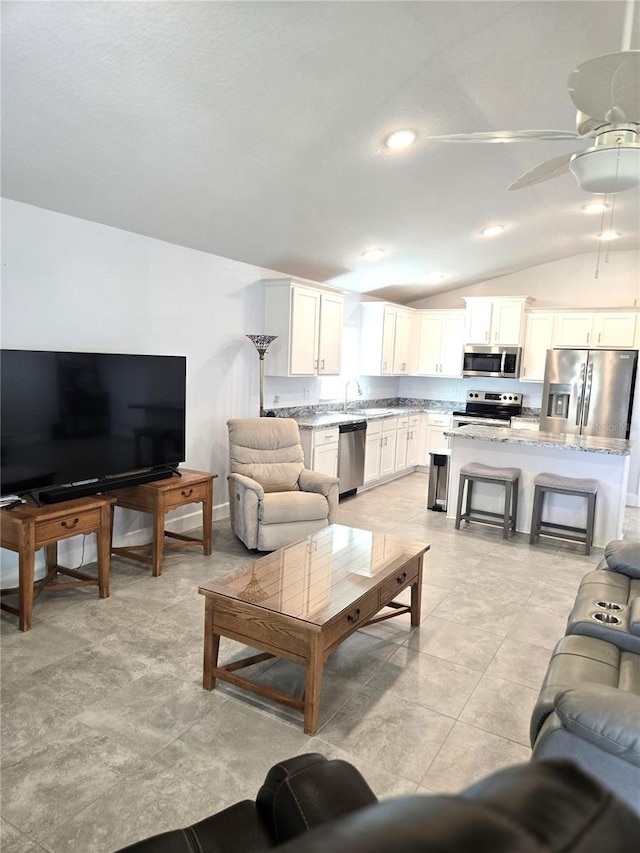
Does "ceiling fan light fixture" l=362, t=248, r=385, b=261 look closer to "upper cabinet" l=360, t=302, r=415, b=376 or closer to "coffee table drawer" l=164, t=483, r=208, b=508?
"upper cabinet" l=360, t=302, r=415, b=376

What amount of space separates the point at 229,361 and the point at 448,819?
195 inches

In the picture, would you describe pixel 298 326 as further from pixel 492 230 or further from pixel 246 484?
pixel 492 230

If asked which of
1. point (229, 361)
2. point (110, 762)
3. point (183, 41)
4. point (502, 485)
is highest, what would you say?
point (183, 41)

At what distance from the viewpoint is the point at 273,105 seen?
302cm

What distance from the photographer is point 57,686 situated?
2.58 metres

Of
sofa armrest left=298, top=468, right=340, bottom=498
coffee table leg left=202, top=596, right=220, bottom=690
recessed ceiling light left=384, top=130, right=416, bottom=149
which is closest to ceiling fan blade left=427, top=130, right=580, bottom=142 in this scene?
recessed ceiling light left=384, top=130, right=416, bottom=149

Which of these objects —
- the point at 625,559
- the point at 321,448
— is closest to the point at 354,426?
the point at 321,448

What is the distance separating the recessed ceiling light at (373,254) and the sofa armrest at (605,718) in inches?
192

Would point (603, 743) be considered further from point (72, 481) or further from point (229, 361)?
point (229, 361)

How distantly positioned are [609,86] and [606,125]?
0.29 metres

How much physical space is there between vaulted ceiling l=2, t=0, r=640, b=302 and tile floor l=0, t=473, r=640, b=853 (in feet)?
8.55

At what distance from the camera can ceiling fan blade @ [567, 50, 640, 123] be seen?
181cm

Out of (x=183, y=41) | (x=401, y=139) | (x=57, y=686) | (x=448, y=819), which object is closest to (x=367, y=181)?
(x=401, y=139)

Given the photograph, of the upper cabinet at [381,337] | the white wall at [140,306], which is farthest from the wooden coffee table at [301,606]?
the upper cabinet at [381,337]
